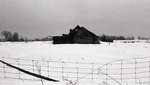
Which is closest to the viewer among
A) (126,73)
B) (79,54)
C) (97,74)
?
(97,74)

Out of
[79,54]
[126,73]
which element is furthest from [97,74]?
[79,54]

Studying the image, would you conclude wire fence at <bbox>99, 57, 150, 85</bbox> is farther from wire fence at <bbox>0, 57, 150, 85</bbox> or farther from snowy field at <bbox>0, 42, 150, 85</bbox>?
snowy field at <bbox>0, 42, 150, 85</bbox>

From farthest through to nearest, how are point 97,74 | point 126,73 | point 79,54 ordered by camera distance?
point 79,54 → point 126,73 → point 97,74

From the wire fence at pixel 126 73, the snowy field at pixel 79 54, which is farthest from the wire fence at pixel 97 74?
the snowy field at pixel 79 54

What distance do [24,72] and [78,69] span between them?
10.9ft

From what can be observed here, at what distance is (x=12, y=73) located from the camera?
1004 cm

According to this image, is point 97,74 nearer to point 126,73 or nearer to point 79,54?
point 126,73

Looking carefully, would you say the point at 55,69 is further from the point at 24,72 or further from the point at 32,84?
the point at 32,84

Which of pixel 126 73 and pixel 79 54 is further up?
pixel 79 54

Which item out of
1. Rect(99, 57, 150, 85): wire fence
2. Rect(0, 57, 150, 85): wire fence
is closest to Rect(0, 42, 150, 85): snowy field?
Rect(0, 57, 150, 85): wire fence

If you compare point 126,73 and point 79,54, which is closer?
point 126,73

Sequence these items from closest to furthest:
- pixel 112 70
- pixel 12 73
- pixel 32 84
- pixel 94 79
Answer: pixel 32 84, pixel 94 79, pixel 12 73, pixel 112 70

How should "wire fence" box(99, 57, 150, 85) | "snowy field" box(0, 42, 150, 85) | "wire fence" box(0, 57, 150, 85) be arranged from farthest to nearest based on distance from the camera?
"snowy field" box(0, 42, 150, 85), "wire fence" box(99, 57, 150, 85), "wire fence" box(0, 57, 150, 85)

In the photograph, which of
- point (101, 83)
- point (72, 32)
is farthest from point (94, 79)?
point (72, 32)
